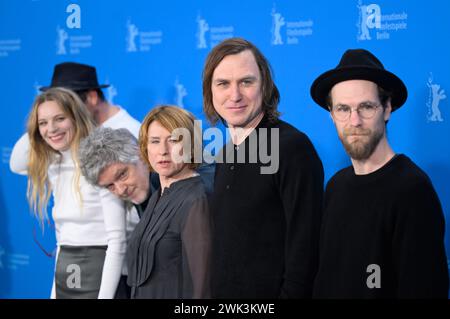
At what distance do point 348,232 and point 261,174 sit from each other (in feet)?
1.23

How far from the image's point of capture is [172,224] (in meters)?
2.56

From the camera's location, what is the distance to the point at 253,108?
2525mm

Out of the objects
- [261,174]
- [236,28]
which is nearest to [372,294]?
[261,174]

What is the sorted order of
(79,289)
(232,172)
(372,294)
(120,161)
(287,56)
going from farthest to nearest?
(287,56) → (79,289) → (120,161) → (232,172) → (372,294)

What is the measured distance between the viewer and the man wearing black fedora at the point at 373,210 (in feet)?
7.13

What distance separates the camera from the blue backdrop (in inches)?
117

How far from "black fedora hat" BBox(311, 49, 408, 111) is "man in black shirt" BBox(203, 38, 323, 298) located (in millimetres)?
231

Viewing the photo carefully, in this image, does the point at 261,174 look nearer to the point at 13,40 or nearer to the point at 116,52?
the point at 116,52

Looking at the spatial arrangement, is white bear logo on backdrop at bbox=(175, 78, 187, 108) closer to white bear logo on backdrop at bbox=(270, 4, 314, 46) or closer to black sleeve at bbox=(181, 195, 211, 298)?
white bear logo on backdrop at bbox=(270, 4, 314, 46)

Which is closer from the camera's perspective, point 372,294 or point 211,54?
point 372,294

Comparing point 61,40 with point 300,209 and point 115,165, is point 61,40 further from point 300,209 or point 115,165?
point 300,209

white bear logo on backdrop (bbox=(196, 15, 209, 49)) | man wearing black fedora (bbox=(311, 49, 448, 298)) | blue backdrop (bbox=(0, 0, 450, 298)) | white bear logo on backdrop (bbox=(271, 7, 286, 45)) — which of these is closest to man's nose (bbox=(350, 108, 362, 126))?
man wearing black fedora (bbox=(311, 49, 448, 298))

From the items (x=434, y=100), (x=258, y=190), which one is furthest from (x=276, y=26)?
(x=258, y=190)

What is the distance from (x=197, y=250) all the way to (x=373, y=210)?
27.4 inches
